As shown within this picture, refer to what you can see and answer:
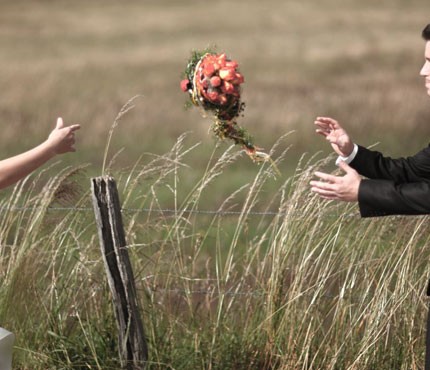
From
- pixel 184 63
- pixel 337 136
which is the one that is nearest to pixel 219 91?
pixel 337 136

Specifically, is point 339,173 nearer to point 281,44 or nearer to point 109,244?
point 109,244

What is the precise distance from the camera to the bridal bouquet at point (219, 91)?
13.9ft

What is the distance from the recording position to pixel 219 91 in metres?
4.22

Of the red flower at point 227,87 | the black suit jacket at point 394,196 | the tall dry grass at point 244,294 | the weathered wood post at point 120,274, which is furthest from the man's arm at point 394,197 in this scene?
the weathered wood post at point 120,274

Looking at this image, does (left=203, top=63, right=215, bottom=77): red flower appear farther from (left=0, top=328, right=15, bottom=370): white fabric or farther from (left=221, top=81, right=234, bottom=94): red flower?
(left=0, top=328, right=15, bottom=370): white fabric

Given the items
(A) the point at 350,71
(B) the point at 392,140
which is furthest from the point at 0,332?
(A) the point at 350,71

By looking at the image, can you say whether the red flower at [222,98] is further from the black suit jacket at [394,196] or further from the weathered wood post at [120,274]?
the weathered wood post at [120,274]

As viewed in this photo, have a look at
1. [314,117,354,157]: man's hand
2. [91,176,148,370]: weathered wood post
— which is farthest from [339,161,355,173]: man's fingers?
[91,176,148,370]: weathered wood post

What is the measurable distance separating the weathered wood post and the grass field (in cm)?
11

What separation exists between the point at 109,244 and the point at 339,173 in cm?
117

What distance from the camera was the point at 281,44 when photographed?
22516mm

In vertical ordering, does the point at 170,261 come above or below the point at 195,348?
above

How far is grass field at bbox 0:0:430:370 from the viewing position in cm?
509

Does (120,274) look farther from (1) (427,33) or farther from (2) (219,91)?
(1) (427,33)
